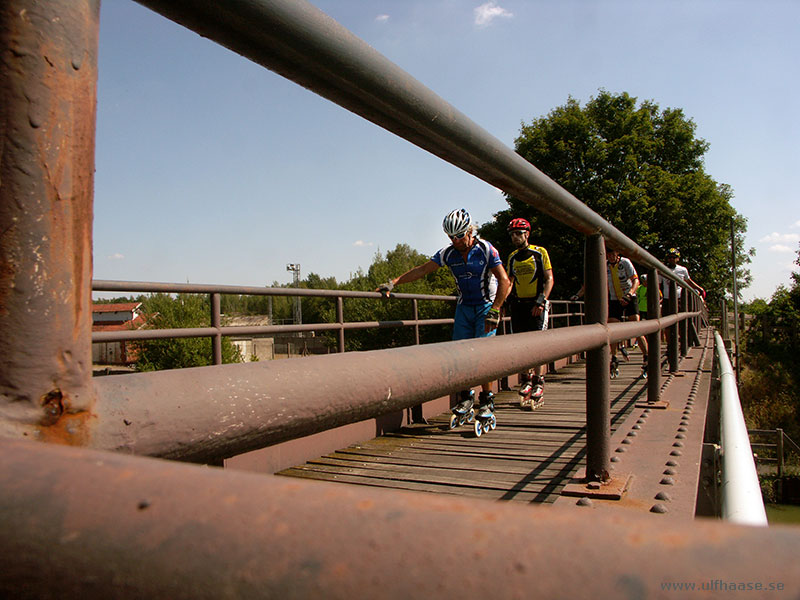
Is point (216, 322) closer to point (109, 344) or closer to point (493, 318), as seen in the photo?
point (109, 344)

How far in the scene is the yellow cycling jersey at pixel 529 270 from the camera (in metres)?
6.07

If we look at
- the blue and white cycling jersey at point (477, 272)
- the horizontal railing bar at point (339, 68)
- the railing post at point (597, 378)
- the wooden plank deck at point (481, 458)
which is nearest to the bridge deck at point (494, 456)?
the wooden plank deck at point (481, 458)

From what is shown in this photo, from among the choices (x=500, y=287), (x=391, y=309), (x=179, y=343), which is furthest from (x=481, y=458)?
(x=391, y=309)

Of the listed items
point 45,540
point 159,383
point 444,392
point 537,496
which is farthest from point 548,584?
point 537,496

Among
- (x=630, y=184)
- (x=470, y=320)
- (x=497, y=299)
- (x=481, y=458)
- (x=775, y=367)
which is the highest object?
(x=630, y=184)

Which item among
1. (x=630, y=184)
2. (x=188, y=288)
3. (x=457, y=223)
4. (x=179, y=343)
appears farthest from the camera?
(x=179, y=343)

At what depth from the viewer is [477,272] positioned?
202 inches

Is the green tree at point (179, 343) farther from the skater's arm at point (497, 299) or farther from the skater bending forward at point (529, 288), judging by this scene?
the skater's arm at point (497, 299)

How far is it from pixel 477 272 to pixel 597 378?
318 centimetres

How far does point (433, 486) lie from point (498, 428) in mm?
1703

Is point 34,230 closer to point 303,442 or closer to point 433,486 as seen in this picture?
point 433,486

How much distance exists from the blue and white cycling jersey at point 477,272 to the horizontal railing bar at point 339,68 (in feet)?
12.9

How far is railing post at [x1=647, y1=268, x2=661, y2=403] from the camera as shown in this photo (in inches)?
139

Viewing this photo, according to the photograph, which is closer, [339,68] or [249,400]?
[249,400]
